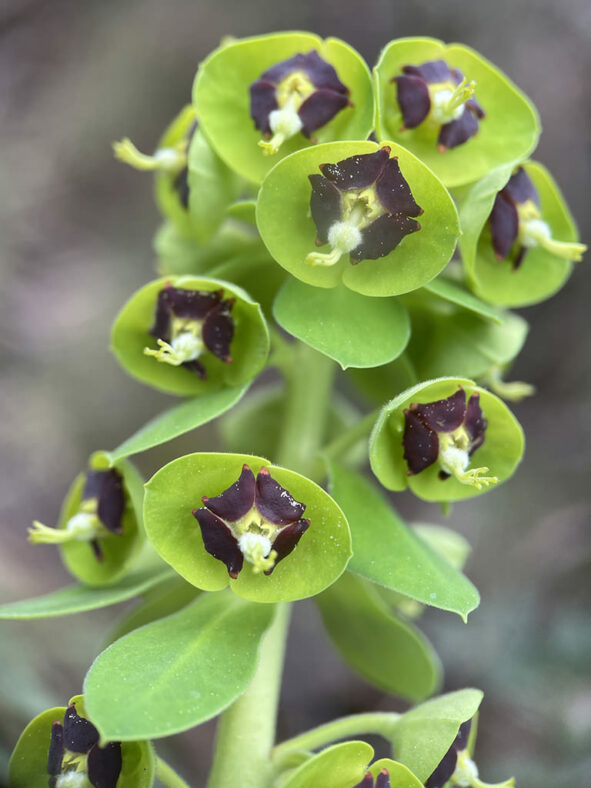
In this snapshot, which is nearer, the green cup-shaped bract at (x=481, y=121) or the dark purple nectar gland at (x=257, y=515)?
the dark purple nectar gland at (x=257, y=515)

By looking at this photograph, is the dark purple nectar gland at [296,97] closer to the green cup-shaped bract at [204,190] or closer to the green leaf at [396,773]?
the green cup-shaped bract at [204,190]

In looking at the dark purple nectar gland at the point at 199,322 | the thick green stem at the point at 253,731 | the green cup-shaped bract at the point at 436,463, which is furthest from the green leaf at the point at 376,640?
the dark purple nectar gland at the point at 199,322

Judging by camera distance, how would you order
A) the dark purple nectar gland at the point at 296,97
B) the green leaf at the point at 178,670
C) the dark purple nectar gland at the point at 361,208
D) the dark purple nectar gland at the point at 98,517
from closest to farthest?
1. the green leaf at the point at 178,670
2. the dark purple nectar gland at the point at 361,208
3. the dark purple nectar gland at the point at 296,97
4. the dark purple nectar gland at the point at 98,517

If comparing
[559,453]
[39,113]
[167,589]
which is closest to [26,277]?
[39,113]

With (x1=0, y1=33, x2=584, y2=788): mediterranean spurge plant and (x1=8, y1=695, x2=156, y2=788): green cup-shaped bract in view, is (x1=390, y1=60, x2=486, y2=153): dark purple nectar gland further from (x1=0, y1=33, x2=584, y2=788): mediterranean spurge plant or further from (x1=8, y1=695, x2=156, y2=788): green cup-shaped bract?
(x1=8, y1=695, x2=156, y2=788): green cup-shaped bract

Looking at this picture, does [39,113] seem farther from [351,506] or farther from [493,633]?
[351,506]

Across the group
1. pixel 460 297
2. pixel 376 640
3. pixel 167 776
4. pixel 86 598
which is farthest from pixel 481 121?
pixel 167 776
